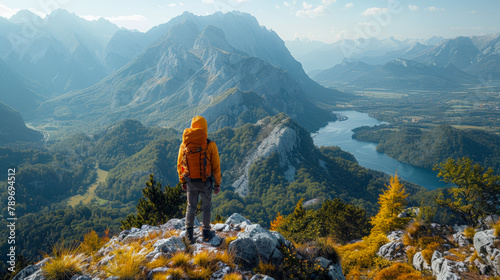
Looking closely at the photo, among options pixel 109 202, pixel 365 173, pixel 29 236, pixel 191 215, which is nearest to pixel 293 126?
pixel 365 173

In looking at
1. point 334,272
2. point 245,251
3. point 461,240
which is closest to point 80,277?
point 245,251

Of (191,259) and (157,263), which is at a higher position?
(157,263)

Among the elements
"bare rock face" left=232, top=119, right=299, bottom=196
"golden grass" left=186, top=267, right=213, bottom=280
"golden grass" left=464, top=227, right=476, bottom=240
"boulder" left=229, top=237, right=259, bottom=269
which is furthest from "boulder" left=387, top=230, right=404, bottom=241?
"bare rock face" left=232, top=119, right=299, bottom=196

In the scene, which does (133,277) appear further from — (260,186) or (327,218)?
(260,186)

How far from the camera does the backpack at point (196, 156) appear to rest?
866 centimetres

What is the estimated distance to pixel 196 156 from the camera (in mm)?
8781

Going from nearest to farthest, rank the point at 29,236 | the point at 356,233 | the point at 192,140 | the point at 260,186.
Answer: the point at 192,140, the point at 356,233, the point at 29,236, the point at 260,186

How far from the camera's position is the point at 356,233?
29531 mm

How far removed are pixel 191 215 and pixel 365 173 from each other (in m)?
156

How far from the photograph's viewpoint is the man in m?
8.72

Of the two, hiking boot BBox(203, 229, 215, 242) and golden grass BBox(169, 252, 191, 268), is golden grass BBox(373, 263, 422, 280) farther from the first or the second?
golden grass BBox(169, 252, 191, 268)

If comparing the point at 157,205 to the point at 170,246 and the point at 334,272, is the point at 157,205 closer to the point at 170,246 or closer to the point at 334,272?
the point at 170,246

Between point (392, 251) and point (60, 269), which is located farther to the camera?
point (392, 251)

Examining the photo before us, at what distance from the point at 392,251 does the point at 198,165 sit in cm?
1520
